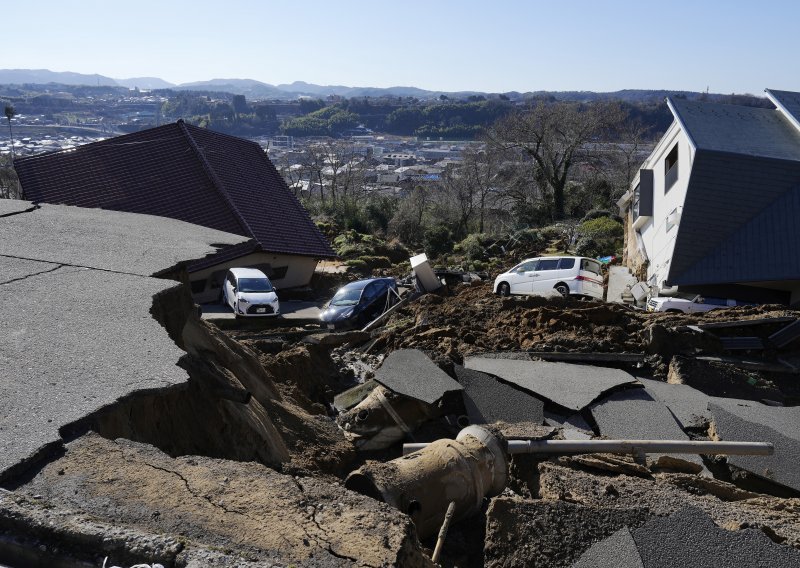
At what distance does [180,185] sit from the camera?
27469mm

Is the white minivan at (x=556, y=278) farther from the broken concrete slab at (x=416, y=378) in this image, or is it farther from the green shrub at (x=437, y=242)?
the green shrub at (x=437, y=242)

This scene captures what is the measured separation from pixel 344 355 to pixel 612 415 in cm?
675

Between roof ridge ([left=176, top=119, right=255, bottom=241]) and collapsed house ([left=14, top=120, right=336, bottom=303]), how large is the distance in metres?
0.04

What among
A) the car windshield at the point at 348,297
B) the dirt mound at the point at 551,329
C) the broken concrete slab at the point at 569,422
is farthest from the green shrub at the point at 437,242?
the broken concrete slab at the point at 569,422

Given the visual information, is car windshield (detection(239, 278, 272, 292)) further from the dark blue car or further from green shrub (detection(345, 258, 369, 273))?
green shrub (detection(345, 258, 369, 273))

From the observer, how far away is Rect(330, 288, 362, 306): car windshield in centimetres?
2040

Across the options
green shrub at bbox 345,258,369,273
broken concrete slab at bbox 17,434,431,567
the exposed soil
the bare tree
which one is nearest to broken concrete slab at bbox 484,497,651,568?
the exposed soil

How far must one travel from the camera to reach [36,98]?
616ft

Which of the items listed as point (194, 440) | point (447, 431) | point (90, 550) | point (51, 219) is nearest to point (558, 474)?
point (447, 431)

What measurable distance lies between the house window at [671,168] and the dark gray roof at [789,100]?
5013 mm

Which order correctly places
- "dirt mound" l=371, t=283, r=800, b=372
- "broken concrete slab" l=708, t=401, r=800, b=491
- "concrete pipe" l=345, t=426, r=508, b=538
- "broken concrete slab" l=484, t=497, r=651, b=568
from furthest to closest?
"dirt mound" l=371, t=283, r=800, b=372
"broken concrete slab" l=708, t=401, r=800, b=491
"concrete pipe" l=345, t=426, r=508, b=538
"broken concrete slab" l=484, t=497, r=651, b=568

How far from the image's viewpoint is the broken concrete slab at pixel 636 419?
10.1 meters

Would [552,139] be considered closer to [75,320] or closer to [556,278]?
[556,278]

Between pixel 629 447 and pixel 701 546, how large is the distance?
116 inches
